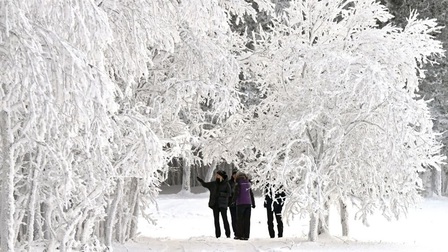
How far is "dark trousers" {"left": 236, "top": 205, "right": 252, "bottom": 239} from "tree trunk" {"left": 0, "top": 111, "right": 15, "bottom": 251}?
25.3ft

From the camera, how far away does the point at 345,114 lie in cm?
1295

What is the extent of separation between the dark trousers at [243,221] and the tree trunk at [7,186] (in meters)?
7.71

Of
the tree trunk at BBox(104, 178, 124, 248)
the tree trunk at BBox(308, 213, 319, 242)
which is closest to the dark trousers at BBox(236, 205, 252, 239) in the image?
the tree trunk at BBox(308, 213, 319, 242)

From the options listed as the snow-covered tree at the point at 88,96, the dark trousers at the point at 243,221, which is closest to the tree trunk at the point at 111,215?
the snow-covered tree at the point at 88,96

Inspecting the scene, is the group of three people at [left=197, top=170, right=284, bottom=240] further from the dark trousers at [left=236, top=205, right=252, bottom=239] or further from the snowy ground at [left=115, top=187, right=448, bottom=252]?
the snowy ground at [left=115, top=187, right=448, bottom=252]

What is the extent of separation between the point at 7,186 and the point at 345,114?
7.41 meters

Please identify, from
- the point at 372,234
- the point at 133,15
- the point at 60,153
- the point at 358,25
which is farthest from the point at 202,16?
the point at 372,234

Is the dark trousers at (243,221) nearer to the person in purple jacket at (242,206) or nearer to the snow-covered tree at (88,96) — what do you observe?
the person in purple jacket at (242,206)

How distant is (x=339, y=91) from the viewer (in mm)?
12258

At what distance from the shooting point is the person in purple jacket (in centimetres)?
1446

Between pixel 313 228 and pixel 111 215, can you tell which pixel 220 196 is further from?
pixel 111 215

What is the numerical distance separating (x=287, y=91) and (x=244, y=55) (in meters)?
1.26

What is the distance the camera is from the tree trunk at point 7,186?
6.80 metres

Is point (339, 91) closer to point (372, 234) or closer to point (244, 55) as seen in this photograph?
point (244, 55)
